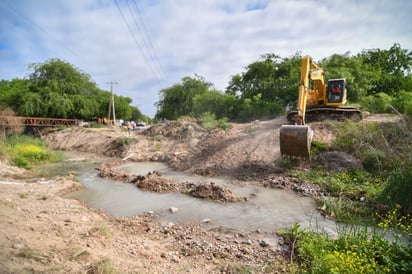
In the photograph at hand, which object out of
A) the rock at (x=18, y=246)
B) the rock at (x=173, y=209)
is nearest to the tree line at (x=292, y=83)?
the rock at (x=173, y=209)

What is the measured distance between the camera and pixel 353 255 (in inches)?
122

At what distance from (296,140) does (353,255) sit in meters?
5.78

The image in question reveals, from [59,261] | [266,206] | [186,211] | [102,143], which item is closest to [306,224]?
[266,206]

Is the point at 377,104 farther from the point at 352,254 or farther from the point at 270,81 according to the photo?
the point at 352,254

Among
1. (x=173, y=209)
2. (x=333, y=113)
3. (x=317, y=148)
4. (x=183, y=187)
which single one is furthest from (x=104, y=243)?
(x=333, y=113)

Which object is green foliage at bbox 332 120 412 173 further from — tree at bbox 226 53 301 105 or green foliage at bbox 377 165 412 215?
tree at bbox 226 53 301 105

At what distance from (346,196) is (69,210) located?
23.6ft

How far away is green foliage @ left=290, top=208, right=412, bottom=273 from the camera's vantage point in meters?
2.93

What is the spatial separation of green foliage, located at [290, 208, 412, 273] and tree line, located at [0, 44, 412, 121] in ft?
43.4

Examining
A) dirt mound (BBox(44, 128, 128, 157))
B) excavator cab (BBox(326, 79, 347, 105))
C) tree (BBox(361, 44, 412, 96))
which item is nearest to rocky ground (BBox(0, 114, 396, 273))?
excavator cab (BBox(326, 79, 347, 105))

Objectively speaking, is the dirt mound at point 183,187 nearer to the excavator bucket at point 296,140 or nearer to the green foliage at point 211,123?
the excavator bucket at point 296,140

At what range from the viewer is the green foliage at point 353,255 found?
293 cm

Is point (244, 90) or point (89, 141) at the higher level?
point (244, 90)

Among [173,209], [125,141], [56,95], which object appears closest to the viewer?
[173,209]
